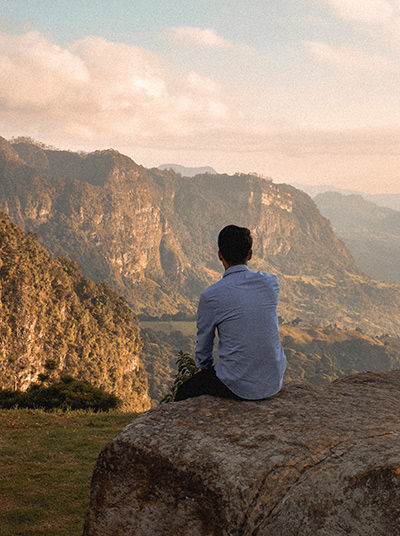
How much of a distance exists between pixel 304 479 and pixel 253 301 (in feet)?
4.65

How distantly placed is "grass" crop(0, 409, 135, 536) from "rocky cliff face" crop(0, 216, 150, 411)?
5896 cm

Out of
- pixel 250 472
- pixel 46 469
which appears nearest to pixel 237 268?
pixel 250 472

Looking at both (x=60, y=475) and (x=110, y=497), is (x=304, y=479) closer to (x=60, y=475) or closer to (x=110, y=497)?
(x=110, y=497)

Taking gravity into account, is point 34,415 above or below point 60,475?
below

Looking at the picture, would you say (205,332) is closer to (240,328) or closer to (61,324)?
(240,328)

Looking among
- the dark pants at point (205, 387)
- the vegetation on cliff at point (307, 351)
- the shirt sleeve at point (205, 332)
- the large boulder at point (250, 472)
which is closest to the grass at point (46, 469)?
Answer: the large boulder at point (250, 472)

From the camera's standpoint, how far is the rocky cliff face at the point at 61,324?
7988cm

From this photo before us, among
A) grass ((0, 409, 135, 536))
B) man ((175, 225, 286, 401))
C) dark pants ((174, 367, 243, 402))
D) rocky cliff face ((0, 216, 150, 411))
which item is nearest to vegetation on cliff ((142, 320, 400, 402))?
rocky cliff face ((0, 216, 150, 411))

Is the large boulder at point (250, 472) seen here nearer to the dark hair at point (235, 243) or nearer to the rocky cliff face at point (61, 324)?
the dark hair at point (235, 243)

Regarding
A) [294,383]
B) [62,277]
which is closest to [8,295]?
[62,277]

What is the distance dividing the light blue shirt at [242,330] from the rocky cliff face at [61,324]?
66.6m

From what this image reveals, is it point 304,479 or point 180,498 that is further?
point 180,498

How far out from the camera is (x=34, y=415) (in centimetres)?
1158

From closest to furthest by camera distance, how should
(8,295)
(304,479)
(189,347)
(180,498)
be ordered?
1. (304,479)
2. (180,498)
3. (8,295)
4. (189,347)
